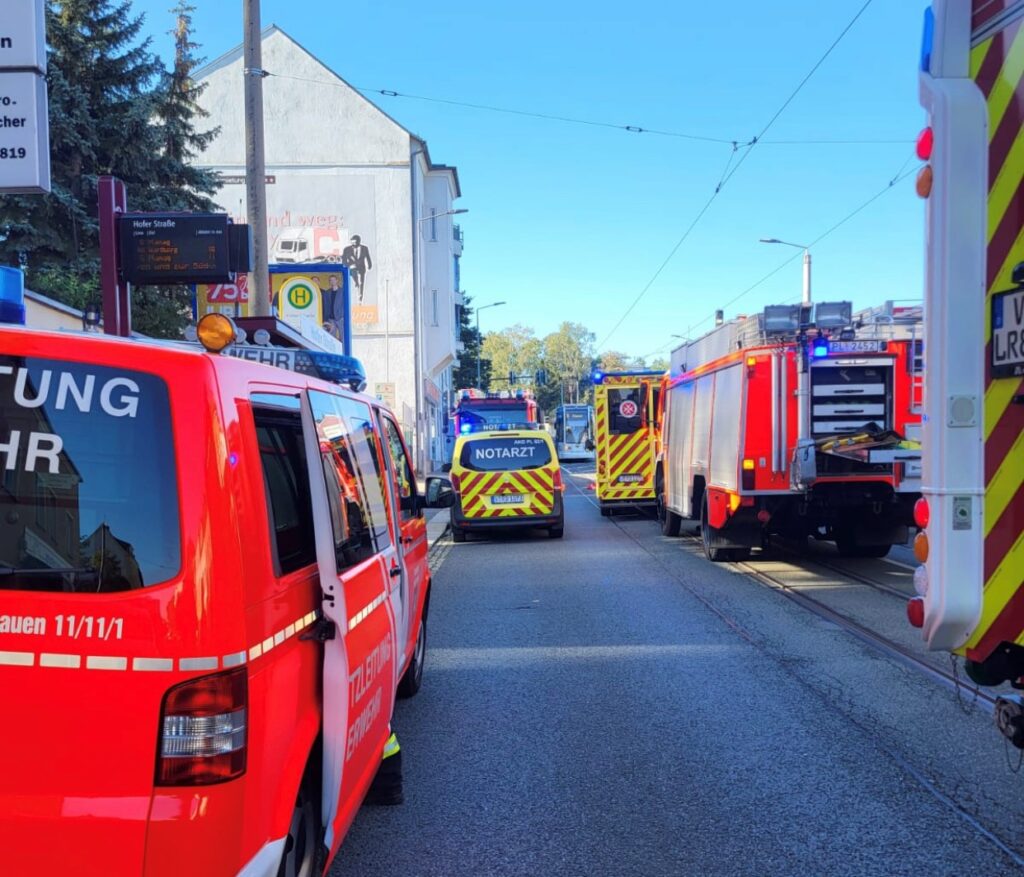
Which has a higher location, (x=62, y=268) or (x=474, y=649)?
(x=62, y=268)

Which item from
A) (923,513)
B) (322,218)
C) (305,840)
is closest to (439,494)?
(305,840)

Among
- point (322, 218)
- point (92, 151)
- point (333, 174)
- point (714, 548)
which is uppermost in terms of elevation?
point (333, 174)

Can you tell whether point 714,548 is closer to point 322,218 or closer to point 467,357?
point 322,218

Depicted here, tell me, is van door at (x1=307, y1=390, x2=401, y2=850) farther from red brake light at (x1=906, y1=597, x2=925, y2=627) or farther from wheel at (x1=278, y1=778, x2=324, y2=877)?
red brake light at (x1=906, y1=597, x2=925, y2=627)

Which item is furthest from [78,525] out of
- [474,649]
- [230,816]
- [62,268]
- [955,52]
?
[62,268]

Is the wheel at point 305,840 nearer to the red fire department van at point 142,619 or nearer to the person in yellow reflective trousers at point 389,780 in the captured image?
the red fire department van at point 142,619

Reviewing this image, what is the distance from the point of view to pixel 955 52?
304 cm

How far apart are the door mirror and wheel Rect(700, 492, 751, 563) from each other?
607 centimetres

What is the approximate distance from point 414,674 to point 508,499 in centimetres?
872

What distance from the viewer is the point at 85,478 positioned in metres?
2.23

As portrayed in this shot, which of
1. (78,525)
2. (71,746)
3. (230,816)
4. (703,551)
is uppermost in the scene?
(78,525)

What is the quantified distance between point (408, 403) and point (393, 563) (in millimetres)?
32476

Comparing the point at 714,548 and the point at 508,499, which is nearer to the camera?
the point at 714,548

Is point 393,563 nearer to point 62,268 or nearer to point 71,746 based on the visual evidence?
point 71,746
